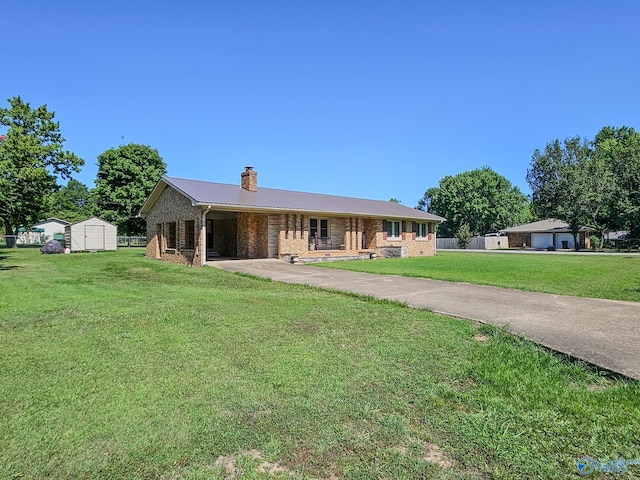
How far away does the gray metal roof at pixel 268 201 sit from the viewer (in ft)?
54.7

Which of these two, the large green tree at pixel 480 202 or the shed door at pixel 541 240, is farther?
the large green tree at pixel 480 202

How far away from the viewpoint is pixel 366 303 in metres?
7.48

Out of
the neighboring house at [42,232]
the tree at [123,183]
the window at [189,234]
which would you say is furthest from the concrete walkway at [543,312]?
the neighboring house at [42,232]

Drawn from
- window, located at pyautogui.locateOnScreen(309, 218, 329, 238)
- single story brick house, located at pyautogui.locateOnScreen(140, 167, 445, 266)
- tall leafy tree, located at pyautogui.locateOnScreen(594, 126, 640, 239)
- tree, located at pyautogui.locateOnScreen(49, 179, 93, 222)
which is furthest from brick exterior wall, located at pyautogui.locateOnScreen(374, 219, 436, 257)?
tree, located at pyautogui.locateOnScreen(49, 179, 93, 222)

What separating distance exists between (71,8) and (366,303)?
11.9 meters

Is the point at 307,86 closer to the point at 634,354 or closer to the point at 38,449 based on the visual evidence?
the point at 634,354

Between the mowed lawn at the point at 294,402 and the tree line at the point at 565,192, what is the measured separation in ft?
138

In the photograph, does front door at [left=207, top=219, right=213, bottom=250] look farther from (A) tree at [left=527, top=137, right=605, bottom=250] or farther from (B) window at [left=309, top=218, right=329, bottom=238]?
(A) tree at [left=527, top=137, right=605, bottom=250]

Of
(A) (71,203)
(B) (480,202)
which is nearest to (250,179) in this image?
(B) (480,202)

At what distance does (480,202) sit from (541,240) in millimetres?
12431

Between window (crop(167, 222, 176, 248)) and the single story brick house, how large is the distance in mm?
54

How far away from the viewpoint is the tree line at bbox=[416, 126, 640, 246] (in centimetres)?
3794

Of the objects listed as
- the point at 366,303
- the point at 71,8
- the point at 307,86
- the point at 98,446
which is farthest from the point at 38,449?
the point at 307,86

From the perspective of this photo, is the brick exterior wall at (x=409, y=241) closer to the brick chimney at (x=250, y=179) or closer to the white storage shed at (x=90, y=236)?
the brick chimney at (x=250, y=179)
